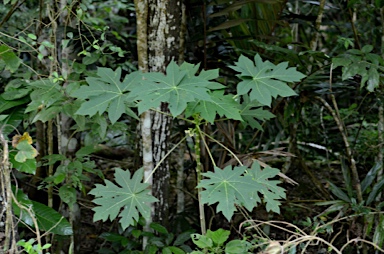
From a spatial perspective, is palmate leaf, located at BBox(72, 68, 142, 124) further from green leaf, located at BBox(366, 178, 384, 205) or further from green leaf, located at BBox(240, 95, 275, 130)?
green leaf, located at BBox(366, 178, 384, 205)

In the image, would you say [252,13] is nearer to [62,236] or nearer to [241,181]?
[241,181]

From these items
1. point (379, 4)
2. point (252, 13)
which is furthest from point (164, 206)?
point (379, 4)

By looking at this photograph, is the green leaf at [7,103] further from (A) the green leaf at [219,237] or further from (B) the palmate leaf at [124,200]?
(A) the green leaf at [219,237]

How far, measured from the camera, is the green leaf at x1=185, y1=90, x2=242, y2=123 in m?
1.85

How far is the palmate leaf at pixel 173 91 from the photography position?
68.4 inches

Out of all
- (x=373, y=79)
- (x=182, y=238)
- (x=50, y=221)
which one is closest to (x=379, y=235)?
(x=373, y=79)

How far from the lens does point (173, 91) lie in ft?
5.93

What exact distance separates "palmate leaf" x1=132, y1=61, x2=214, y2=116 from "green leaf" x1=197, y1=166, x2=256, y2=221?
0.29 metres

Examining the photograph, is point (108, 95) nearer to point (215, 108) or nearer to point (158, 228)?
point (215, 108)

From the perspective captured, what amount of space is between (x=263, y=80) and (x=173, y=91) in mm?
383

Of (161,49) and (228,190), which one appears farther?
(161,49)

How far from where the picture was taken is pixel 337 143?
12.2 ft

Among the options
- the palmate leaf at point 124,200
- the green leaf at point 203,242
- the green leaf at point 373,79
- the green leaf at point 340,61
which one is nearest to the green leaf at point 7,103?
the palmate leaf at point 124,200

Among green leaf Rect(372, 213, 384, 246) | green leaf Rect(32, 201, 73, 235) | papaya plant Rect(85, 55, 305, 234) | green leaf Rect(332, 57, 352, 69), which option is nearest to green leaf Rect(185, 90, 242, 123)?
papaya plant Rect(85, 55, 305, 234)
